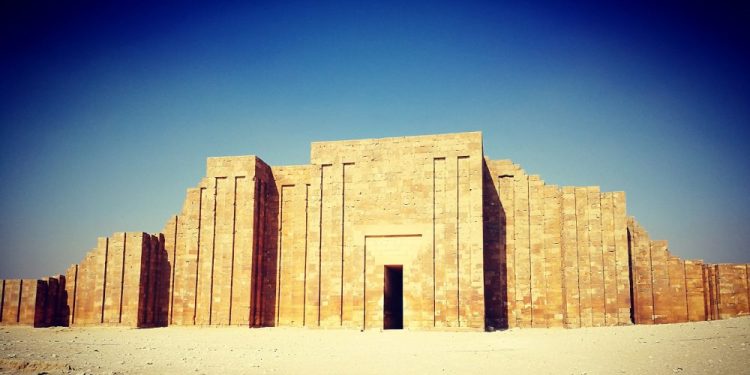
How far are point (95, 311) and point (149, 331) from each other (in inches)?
131

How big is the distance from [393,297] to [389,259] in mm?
2295

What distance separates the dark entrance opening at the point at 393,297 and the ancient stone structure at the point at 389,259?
149 millimetres

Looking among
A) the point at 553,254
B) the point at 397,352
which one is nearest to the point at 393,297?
the point at 553,254

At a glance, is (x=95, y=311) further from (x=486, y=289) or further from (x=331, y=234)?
(x=486, y=289)

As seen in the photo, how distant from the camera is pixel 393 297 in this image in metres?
22.3

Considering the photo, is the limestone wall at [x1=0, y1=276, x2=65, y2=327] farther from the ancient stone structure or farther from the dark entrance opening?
the dark entrance opening

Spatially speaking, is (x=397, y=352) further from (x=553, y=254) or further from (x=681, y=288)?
(x=681, y=288)

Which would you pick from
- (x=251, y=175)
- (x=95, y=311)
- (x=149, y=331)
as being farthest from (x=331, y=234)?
(x=95, y=311)

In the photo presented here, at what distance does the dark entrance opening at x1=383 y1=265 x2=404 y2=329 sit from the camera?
21.0 metres

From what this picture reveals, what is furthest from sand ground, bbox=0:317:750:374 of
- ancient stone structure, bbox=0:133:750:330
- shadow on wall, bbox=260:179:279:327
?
shadow on wall, bbox=260:179:279:327

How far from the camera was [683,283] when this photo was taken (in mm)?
20672

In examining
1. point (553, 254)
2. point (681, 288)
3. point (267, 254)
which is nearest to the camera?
point (681, 288)

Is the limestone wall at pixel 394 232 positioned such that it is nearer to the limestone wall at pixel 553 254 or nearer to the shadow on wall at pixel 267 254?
the shadow on wall at pixel 267 254

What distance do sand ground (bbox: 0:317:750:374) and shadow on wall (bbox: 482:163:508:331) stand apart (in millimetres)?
2021
